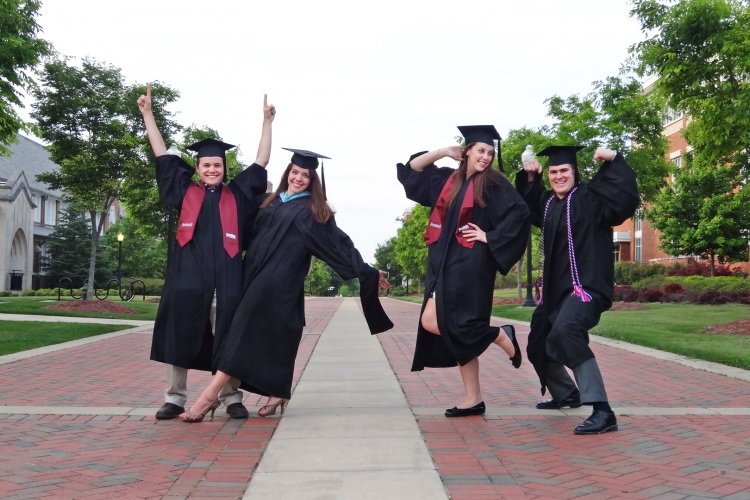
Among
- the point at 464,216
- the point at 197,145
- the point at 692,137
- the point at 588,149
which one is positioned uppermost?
the point at 588,149

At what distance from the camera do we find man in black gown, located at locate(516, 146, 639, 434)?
5320 millimetres

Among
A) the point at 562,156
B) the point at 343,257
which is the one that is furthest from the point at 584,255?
the point at 343,257

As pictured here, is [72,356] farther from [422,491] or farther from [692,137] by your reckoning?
[692,137]

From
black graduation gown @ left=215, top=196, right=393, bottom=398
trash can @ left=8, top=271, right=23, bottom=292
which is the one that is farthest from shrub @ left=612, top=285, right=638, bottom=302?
trash can @ left=8, top=271, right=23, bottom=292

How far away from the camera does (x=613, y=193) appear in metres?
5.37

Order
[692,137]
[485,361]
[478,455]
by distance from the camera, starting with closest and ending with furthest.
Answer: [478,455] < [485,361] < [692,137]

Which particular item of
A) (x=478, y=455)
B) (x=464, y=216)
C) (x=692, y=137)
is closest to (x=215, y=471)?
(x=478, y=455)

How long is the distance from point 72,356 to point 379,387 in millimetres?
5108

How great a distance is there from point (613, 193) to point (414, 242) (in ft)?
164

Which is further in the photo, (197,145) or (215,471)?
(197,145)

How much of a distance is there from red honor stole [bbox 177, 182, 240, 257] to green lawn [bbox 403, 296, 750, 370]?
20.5 ft

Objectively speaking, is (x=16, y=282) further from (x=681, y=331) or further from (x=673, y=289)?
(x=681, y=331)

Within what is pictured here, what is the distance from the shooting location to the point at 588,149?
2475cm

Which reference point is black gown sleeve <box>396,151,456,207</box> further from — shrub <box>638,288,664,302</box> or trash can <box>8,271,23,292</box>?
trash can <box>8,271,23,292</box>
